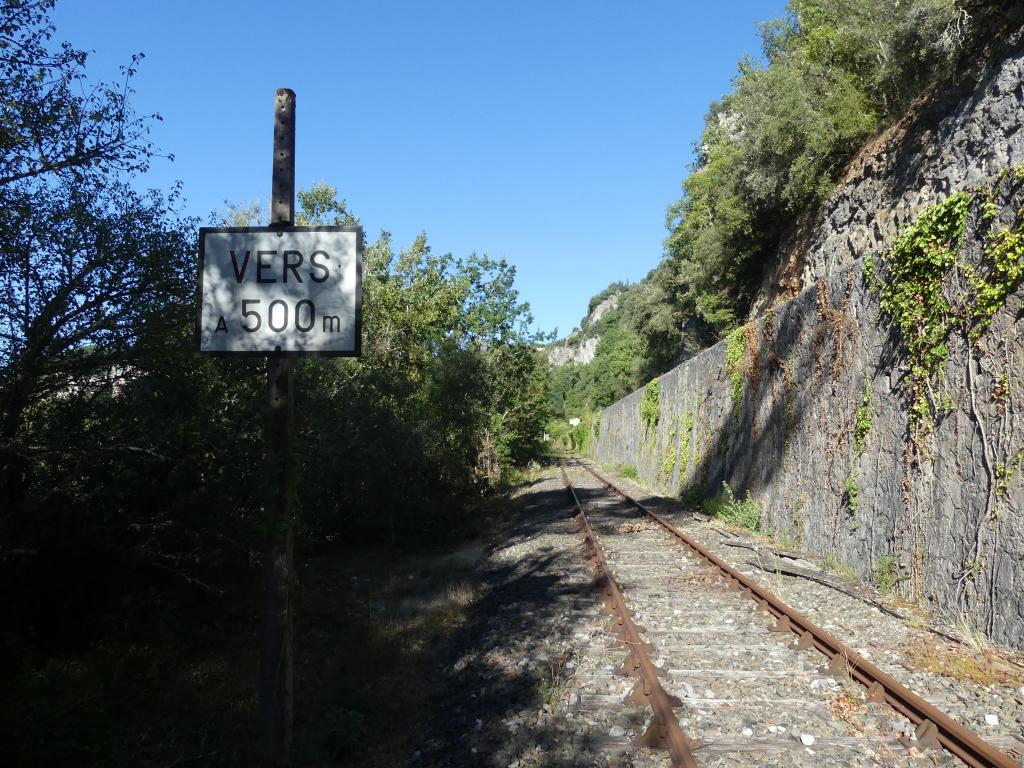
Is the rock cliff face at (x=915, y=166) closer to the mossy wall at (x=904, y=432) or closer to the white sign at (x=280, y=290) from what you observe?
the mossy wall at (x=904, y=432)

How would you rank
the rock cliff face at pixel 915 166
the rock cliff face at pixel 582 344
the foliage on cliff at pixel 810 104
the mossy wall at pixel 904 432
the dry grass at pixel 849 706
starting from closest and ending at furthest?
the dry grass at pixel 849 706, the mossy wall at pixel 904 432, the rock cliff face at pixel 915 166, the foliage on cliff at pixel 810 104, the rock cliff face at pixel 582 344

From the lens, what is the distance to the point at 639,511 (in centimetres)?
1658

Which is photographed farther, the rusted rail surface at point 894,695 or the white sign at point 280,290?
the white sign at point 280,290

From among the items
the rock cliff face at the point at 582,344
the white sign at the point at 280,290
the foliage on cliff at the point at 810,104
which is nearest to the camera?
the white sign at the point at 280,290

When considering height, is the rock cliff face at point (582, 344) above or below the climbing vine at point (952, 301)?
above

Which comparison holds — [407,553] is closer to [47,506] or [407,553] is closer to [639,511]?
[639,511]

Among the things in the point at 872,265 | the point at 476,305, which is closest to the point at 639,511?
the point at 872,265

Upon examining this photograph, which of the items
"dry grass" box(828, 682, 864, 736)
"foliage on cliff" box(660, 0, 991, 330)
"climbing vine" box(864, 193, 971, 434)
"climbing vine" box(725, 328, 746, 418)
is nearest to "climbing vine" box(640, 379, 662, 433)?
"foliage on cliff" box(660, 0, 991, 330)

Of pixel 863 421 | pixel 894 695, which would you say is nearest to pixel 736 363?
pixel 863 421

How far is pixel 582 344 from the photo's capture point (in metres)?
176

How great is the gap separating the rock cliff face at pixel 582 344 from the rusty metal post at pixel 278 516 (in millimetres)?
160580

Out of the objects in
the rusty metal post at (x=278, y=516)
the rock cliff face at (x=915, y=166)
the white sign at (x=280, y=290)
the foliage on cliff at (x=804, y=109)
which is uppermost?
the foliage on cliff at (x=804, y=109)

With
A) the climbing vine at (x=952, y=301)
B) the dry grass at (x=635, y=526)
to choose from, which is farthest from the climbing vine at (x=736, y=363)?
the climbing vine at (x=952, y=301)

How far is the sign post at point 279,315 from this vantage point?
13.0ft
